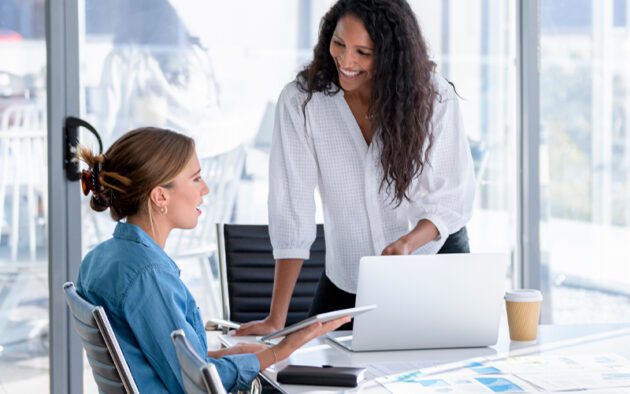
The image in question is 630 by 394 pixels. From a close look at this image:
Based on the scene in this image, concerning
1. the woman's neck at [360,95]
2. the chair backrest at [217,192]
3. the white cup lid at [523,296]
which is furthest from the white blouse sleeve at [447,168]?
the chair backrest at [217,192]

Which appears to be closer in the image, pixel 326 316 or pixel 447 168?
pixel 326 316

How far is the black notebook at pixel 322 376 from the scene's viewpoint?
189 cm

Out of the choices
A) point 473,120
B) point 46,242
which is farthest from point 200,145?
point 473,120

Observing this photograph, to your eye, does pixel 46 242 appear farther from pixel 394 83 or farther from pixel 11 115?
pixel 394 83

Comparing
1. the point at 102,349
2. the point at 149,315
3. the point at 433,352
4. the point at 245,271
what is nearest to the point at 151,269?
the point at 149,315

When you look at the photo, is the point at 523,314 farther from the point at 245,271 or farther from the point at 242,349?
the point at 245,271

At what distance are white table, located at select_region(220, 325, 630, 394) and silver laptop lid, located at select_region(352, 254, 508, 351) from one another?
3 centimetres

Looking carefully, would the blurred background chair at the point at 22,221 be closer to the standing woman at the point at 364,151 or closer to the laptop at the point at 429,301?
the standing woman at the point at 364,151

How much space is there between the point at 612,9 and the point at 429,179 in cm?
197

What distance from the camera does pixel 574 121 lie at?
4184 millimetres

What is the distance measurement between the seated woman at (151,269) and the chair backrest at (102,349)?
0.25 feet

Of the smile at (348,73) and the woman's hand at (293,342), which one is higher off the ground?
the smile at (348,73)

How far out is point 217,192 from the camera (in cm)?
387

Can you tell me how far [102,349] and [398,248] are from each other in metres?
0.83
